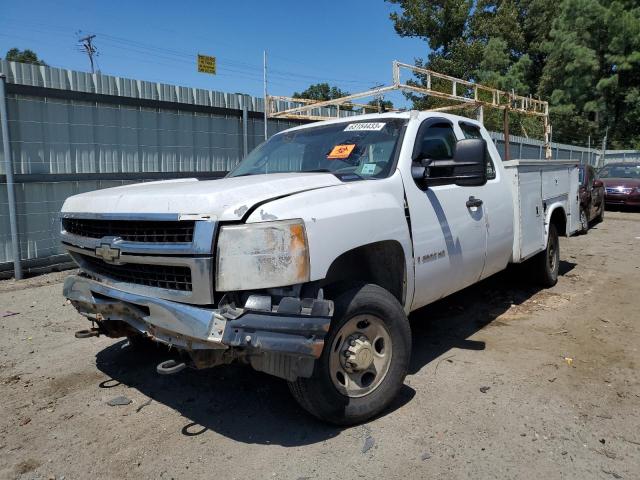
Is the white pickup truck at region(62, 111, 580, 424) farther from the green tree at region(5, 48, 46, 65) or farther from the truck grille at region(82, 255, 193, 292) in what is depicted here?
the green tree at region(5, 48, 46, 65)

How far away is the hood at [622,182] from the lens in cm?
1651

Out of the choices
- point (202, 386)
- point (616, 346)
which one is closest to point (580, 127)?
point (616, 346)

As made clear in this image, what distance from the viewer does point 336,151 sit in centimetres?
399

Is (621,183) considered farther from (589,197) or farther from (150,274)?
(150,274)

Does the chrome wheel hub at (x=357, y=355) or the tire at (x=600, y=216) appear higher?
the tire at (x=600, y=216)

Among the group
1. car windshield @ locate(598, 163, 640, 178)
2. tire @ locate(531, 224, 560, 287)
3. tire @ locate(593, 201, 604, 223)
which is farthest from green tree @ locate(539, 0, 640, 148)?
tire @ locate(531, 224, 560, 287)

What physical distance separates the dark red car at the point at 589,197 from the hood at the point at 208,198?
9763 millimetres

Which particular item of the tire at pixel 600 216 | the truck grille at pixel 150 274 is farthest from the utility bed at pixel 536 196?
the tire at pixel 600 216

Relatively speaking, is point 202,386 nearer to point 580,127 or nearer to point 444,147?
point 444,147

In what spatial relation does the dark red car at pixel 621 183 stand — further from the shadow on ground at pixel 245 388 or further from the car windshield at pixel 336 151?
the car windshield at pixel 336 151

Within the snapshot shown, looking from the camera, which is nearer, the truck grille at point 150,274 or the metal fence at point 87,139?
the truck grille at point 150,274

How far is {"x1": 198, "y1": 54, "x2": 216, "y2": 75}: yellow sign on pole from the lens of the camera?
10.6 metres

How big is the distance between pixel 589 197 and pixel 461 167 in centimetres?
1003

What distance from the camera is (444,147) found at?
4.41 m
